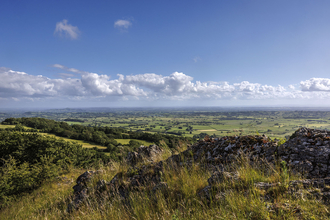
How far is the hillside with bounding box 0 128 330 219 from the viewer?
3.14 m

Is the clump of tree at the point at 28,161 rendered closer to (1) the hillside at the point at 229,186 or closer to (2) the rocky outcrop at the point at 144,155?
(2) the rocky outcrop at the point at 144,155

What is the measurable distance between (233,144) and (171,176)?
341 cm

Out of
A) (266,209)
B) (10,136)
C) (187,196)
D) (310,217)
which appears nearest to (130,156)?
(187,196)

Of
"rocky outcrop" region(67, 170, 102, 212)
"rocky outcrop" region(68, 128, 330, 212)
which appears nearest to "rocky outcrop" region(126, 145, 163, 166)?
"rocky outcrop" region(68, 128, 330, 212)

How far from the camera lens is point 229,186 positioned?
4109mm

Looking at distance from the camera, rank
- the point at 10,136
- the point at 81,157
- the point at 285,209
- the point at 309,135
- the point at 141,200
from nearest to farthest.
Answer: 1. the point at 285,209
2. the point at 141,200
3. the point at 309,135
4. the point at 10,136
5. the point at 81,157

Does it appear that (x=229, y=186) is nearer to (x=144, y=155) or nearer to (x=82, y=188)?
(x=144, y=155)

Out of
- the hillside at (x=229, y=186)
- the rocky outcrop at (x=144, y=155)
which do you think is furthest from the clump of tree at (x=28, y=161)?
the hillside at (x=229, y=186)

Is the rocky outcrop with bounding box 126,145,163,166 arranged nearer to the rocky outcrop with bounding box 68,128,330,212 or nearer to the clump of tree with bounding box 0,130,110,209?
the rocky outcrop with bounding box 68,128,330,212

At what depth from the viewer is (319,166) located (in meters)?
4.49

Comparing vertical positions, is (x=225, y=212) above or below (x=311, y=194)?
below

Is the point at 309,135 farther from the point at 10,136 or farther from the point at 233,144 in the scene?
→ the point at 10,136

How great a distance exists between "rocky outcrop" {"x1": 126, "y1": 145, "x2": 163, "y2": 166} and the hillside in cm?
124

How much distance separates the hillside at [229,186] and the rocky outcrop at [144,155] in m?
1.24
